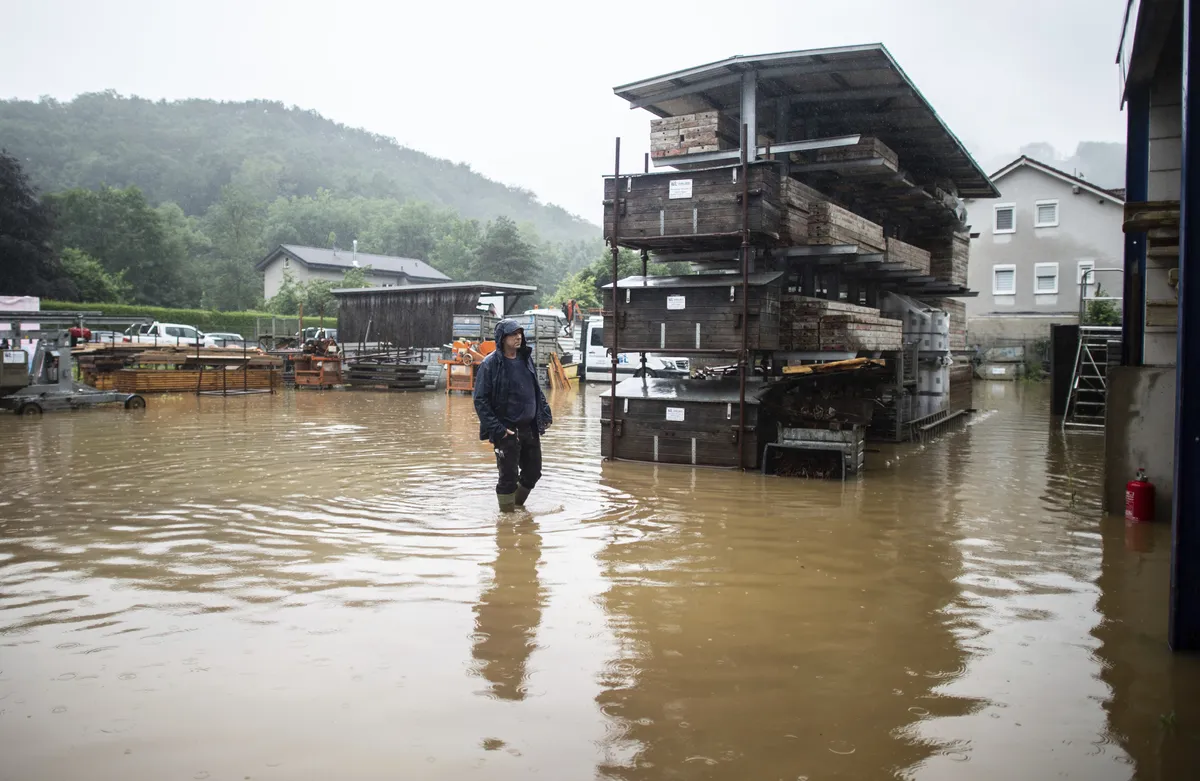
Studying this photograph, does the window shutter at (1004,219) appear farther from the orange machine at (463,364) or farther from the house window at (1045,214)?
the orange machine at (463,364)

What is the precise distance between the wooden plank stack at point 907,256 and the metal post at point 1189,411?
10354mm

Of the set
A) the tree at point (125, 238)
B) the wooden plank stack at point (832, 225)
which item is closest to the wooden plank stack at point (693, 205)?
the wooden plank stack at point (832, 225)

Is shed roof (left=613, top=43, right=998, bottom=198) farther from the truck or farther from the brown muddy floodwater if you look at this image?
the truck

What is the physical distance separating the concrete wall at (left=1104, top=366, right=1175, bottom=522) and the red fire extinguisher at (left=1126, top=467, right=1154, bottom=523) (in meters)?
0.06

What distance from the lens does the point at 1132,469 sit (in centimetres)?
805

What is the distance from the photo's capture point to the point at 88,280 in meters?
47.2

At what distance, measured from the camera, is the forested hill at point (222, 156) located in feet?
329

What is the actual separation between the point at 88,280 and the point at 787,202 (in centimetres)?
4610

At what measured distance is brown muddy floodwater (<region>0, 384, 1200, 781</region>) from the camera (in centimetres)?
344

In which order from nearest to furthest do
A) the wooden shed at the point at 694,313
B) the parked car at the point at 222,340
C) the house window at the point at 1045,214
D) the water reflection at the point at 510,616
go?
the water reflection at the point at 510,616 → the wooden shed at the point at 694,313 → the parked car at the point at 222,340 → the house window at the point at 1045,214

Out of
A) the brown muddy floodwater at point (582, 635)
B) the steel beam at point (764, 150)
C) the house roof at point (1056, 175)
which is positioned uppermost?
the house roof at point (1056, 175)

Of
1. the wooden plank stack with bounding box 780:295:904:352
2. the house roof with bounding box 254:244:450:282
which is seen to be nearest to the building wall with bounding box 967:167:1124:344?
the wooden plank stack with bounding box 780:295:904:352

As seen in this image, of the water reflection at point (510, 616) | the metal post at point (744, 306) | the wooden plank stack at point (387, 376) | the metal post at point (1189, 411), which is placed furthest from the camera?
the wooden plank stack at point (387, 376)

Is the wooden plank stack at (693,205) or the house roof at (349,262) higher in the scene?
the house roof at (349,262)
